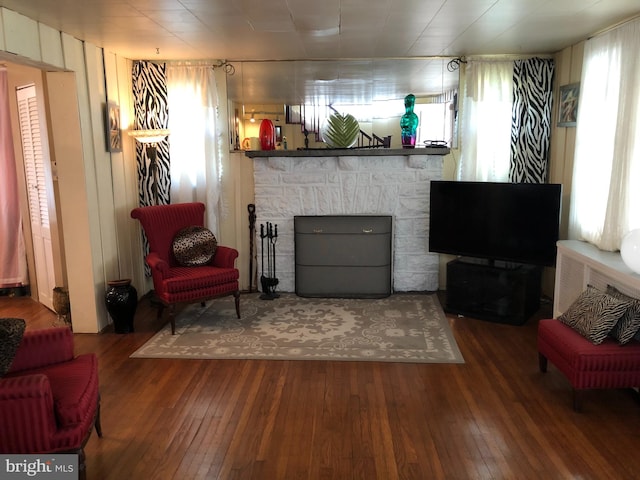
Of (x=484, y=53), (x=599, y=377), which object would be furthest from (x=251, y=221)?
(x=599, y=377)

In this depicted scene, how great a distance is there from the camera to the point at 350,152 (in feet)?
16.8

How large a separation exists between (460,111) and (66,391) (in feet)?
14.1

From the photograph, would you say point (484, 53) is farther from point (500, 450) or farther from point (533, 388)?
point (500, 450)

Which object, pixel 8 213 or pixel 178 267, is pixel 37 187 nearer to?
pixel 8 213

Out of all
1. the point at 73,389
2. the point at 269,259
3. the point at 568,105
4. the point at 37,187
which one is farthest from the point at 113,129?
the point at 568,105

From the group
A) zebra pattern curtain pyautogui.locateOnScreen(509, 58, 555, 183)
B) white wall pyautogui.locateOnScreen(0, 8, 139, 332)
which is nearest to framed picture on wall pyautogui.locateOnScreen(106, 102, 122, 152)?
white wall pyautogui.locateOnScreen(0, 8, 139, 332)

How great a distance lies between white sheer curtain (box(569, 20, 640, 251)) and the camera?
3.54 metres

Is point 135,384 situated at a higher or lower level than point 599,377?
lower

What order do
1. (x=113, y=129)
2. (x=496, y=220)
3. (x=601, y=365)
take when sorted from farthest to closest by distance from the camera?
→ (x=113, y=129) < (x=496, y=220) < (x=601, y=365)

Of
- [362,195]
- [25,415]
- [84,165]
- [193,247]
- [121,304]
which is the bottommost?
[121,304]

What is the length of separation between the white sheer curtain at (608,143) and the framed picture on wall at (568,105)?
0.28 meters

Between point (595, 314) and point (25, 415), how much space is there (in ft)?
9.93

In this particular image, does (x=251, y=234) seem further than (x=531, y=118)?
Yes

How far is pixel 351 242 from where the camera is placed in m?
5.23
